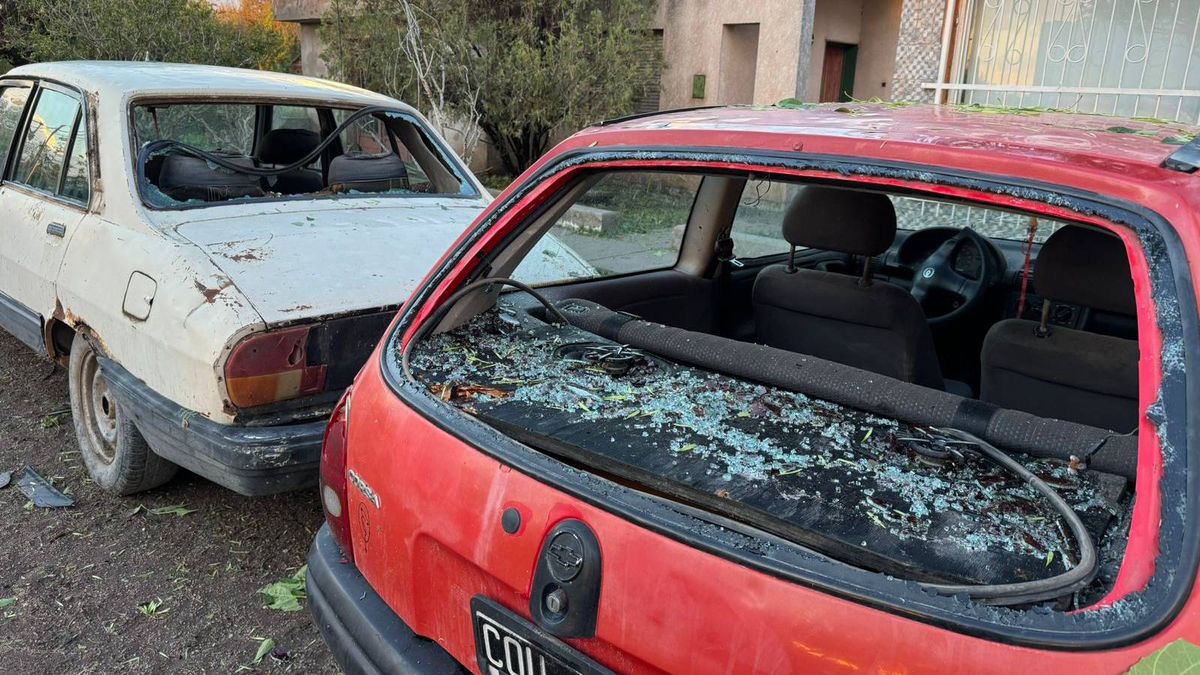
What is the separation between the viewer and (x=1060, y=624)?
111 centimetres

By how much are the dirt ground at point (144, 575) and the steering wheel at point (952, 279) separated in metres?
2.81

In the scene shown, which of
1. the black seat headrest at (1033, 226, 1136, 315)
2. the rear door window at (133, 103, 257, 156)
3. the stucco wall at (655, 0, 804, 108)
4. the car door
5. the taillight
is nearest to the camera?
the black seat headrest at (1033, 226, 1136, 315)

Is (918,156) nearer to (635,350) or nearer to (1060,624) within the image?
(1060,624)

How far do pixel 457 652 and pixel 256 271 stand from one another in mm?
1977

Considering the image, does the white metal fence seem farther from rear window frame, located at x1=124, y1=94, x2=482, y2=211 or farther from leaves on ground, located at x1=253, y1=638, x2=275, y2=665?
leaves on ground, located at x1=253, y1=638, x2=275, y2=665

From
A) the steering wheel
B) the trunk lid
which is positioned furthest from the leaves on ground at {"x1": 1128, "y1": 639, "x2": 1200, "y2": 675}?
the steering wheel

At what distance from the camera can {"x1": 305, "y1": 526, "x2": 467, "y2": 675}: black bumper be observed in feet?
6.08

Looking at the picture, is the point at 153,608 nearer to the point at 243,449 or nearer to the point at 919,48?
the point at 243,449

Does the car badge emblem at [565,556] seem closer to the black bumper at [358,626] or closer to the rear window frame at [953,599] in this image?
the rear window frame at [953,599]

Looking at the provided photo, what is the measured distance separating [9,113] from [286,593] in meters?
3.62

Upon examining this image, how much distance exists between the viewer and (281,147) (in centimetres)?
527

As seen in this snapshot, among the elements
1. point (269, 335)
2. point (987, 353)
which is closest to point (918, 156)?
point (987, 353)

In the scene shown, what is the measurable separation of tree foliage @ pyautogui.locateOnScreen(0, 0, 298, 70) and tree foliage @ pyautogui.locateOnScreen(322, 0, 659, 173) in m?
2.10

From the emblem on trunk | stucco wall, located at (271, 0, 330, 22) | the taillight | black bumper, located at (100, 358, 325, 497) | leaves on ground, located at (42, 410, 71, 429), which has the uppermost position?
stucco wall, located at (271, 0, 330, 22)
